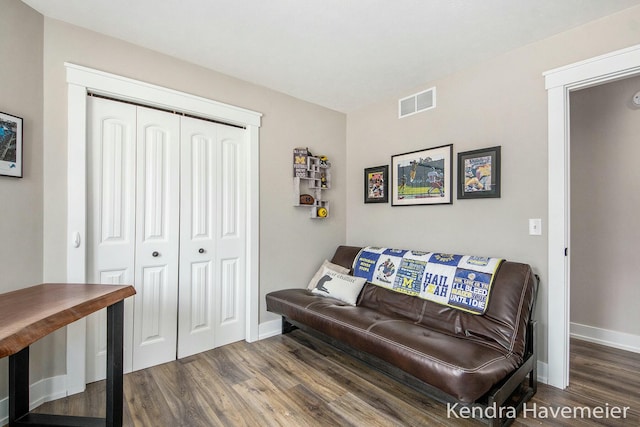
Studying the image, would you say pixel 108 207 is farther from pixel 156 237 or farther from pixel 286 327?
pixel 286 327

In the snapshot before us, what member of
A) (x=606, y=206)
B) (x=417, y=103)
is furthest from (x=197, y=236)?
(x=606, y=206)

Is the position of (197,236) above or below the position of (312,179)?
below

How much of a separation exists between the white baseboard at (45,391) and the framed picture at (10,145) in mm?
1289

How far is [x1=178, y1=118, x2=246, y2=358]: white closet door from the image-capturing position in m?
2.54

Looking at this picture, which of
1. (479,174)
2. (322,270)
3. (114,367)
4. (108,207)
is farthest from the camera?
(322,270)

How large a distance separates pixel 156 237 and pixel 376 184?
2.22 meters

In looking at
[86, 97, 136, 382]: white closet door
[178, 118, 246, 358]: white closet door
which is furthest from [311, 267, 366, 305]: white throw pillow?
[86, 97, 136, 382]: white closet door

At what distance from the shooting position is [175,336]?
2479mm

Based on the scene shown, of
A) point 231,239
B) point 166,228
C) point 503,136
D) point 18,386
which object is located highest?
point 503,136

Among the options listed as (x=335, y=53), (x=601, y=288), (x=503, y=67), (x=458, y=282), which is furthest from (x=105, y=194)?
(x=601, y=288)

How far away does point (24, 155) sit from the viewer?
5.99 ft

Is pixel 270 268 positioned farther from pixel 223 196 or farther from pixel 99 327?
pixel 99 327

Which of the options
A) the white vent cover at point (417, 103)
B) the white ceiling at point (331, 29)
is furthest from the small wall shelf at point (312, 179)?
the white vent cover at point (417, 103)

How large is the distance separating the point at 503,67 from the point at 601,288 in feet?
7.57
